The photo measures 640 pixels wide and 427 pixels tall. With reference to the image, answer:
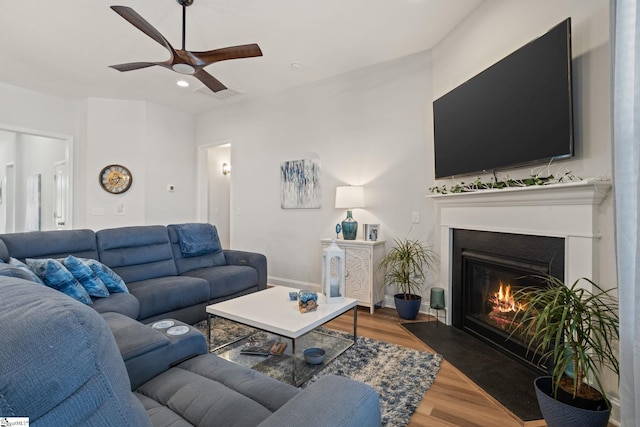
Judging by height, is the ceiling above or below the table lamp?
above

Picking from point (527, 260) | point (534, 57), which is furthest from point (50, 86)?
point (527, 260)

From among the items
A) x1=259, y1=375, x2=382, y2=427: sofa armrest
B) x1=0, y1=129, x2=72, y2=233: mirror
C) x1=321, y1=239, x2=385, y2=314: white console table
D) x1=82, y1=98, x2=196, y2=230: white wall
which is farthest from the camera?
x1=0, y1=129, x2=72, y2=233: mirror

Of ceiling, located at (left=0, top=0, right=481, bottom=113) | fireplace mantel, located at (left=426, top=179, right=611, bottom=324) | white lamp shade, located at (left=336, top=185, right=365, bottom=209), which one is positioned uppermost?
ceiling, located at (left=0, top=0, right=481, bottom=113)

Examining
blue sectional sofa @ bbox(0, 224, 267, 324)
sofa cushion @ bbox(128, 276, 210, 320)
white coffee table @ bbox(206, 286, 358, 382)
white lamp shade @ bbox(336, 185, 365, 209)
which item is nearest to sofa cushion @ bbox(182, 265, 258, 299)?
blue sectional sofa @ bbox(0, 224, 267, 324)

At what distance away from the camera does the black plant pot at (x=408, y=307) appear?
314 centimetres

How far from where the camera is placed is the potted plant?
125 inches

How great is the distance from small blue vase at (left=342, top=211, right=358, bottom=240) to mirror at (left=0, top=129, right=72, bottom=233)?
4820 millimetres

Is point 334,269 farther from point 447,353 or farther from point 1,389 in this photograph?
point 1,389

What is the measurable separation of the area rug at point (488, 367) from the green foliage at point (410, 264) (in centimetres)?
50

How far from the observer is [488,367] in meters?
2.18

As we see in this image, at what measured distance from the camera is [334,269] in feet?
8.20

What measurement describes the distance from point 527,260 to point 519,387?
811 mm

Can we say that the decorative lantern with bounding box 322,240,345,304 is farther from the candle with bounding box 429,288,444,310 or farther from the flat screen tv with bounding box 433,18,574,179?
the flat screen tv with bounding box 433,18,574,179

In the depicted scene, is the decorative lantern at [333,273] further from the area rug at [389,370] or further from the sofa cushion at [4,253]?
the sofa cushion at [4,253]
